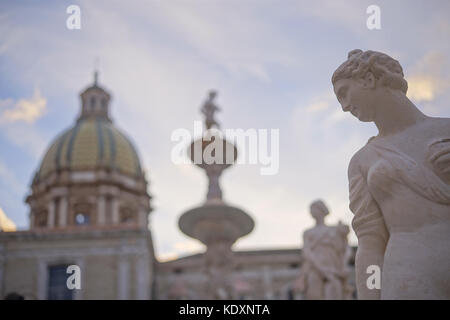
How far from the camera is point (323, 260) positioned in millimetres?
11406

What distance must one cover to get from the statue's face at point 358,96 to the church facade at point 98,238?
1410 inches

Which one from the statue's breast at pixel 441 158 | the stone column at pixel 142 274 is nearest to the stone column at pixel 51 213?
the stone column at pixel 142 274

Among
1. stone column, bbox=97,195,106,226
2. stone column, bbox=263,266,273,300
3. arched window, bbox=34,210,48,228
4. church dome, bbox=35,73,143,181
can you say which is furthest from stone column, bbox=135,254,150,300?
arched window, bbox=34,210,48,228

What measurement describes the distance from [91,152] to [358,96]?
175 feet

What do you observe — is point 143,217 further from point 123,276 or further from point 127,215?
point 123,276

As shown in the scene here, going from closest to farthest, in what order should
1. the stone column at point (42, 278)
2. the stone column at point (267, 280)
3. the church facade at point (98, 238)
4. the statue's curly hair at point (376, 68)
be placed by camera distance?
the statue's curly hair at point (376, 68) < the stone column at point (42, 278) < the church facade at point (98, 238) < the stone column at point (267, 280)

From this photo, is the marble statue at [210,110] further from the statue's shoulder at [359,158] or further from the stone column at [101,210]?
the stone column at [101,210]

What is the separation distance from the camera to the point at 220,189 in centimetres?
1698

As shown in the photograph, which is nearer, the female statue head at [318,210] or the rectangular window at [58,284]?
the female statue head at [318,210]

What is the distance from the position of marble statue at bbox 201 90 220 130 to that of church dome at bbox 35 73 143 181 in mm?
37828

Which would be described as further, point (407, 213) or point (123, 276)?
point (123, 276)

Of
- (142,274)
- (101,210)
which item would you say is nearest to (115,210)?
(101,210)

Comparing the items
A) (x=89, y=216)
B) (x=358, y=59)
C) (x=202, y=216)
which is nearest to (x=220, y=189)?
(x=202, y=216)

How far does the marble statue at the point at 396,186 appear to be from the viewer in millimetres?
3934
